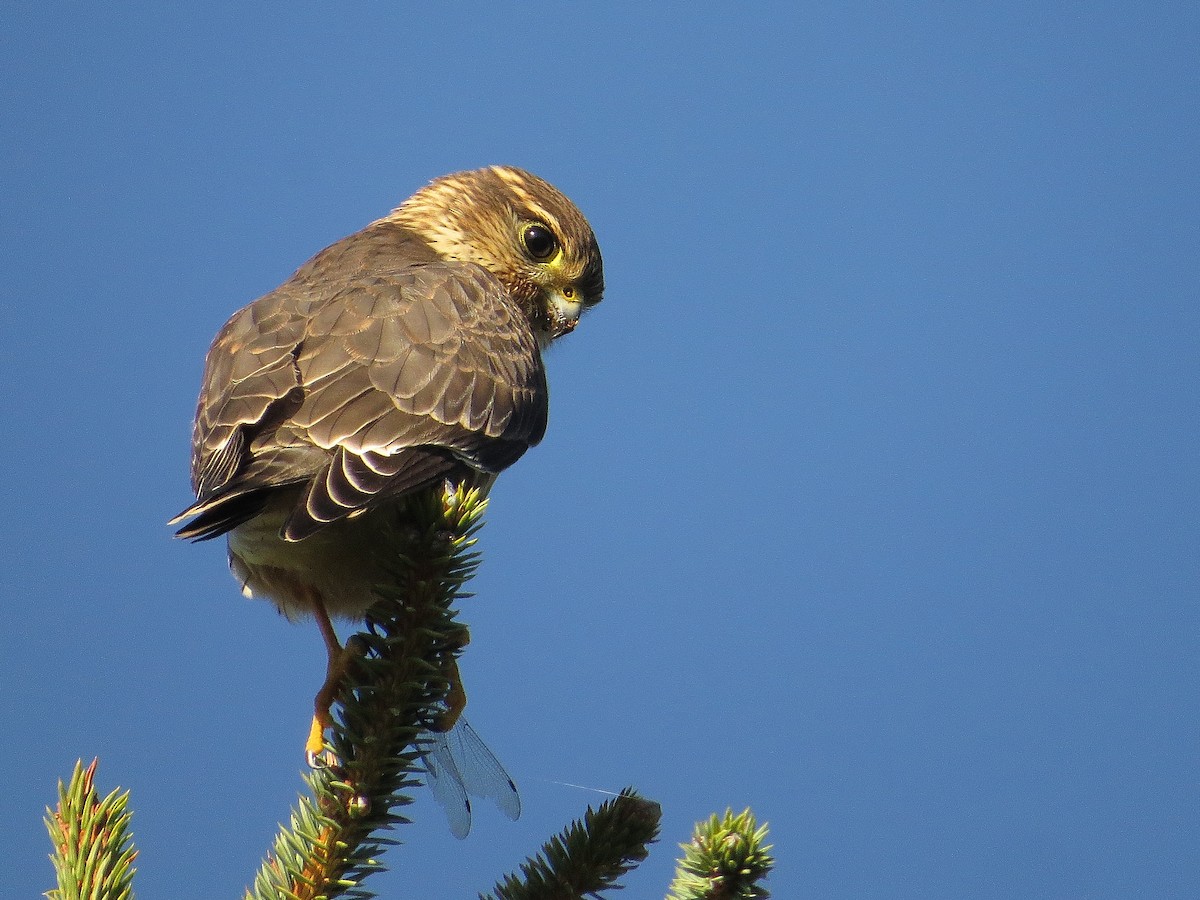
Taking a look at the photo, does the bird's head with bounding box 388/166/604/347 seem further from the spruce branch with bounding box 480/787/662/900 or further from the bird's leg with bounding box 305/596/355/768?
the spruce branch with bounding box 480/787/662/900

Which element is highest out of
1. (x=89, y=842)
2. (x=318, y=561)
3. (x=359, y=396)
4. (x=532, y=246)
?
(x=532, y=246)

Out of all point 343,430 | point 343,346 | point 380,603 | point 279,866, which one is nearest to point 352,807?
point 279,866

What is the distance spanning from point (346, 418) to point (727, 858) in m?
1.40

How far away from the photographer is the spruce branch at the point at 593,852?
7.20 ft

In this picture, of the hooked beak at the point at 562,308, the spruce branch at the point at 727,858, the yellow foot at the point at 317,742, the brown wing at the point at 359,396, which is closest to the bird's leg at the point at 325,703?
the yellow foot at the point at 317,742

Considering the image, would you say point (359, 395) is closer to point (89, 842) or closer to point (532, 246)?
point (89, 842)

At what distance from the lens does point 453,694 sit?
9.88 ft

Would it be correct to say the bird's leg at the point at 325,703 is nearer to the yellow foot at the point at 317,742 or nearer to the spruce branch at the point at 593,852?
the yellow foot at the point at 317,742

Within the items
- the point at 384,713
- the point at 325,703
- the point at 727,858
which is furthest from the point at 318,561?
the point at 727,858

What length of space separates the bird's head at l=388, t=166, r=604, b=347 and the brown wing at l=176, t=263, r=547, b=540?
0.92m

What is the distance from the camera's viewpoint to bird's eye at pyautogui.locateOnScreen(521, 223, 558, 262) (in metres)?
4.64

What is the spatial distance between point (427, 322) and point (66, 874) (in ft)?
5.86

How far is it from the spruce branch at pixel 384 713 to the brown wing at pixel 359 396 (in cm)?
23

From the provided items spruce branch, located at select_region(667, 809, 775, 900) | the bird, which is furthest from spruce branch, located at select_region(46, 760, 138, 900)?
spruce branch, located at select_region(667, 809, 775, 900)
